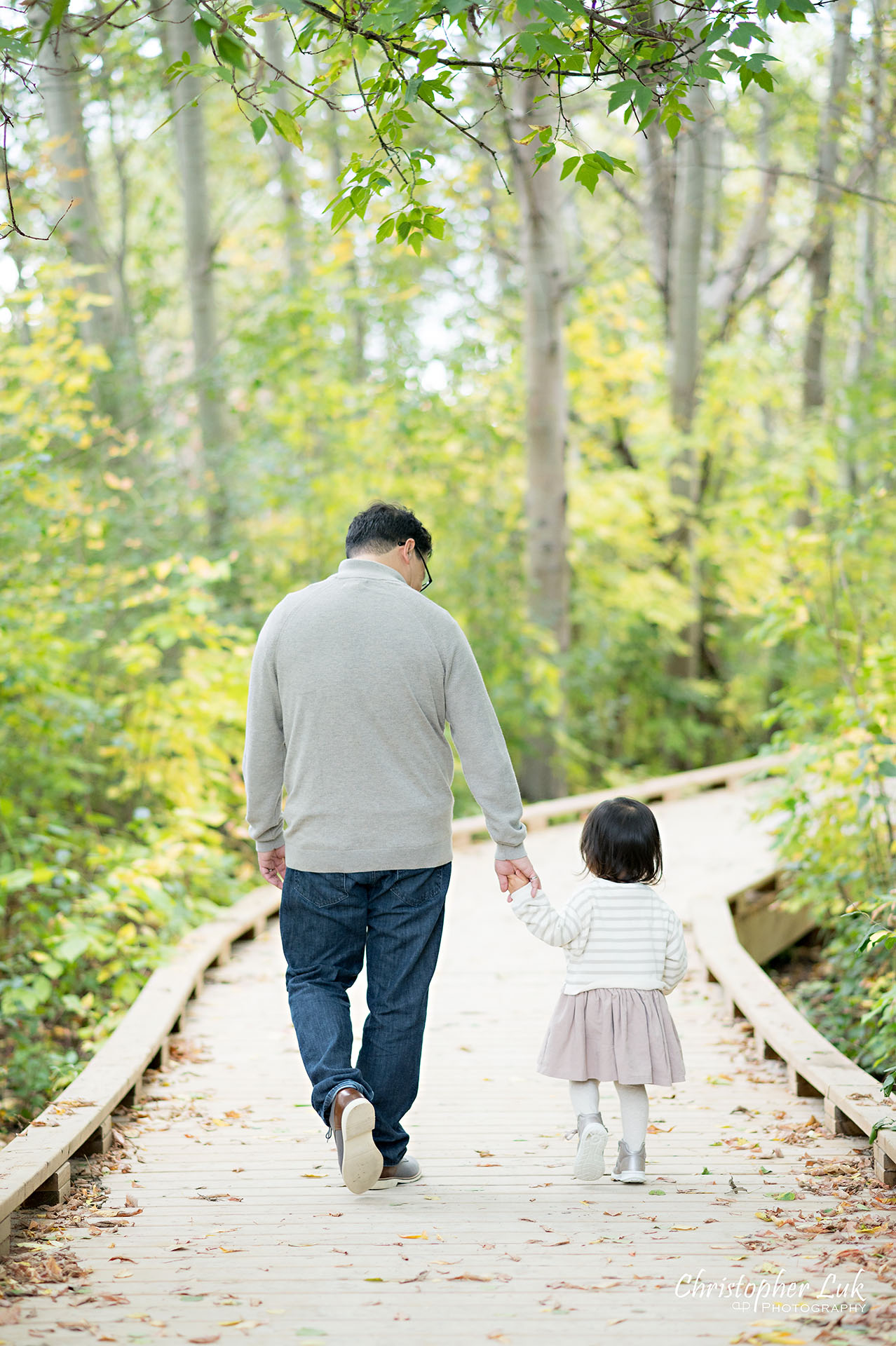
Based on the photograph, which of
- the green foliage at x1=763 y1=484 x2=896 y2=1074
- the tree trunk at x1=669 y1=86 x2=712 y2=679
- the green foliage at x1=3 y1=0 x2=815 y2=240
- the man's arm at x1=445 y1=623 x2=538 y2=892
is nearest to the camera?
the green foliage at x1=3 y1=0 x2=815 y2=240

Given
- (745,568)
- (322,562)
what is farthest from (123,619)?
(745,568)

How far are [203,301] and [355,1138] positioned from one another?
8.65 meters

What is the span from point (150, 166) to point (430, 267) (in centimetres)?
384

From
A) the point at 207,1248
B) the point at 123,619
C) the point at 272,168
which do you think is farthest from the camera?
the point at 272,168

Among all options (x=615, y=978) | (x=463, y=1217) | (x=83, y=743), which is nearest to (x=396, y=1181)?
(x=463, y=1217)

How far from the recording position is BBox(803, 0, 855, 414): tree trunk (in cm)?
956

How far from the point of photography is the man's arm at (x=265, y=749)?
10.7 ft

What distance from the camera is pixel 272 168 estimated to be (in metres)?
15.7

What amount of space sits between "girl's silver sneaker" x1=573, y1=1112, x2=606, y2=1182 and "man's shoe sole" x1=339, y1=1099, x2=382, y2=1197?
0.58 metres

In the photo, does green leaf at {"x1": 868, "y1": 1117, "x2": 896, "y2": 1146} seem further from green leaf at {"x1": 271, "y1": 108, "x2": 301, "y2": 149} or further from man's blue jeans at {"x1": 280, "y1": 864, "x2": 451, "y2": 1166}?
green leaf at {"x1": 271, "y1": 108, "x2": 301, "y2": 149}

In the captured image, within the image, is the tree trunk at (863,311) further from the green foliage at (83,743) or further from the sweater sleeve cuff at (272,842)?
the sweater sleeve cuff at (272,842)

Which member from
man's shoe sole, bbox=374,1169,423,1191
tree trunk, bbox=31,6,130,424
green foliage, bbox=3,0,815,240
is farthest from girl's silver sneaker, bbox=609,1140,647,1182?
tree trunk, bbox=31,6,130,424

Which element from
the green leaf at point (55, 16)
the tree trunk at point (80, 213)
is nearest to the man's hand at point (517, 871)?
the green leaf at point (55, 16)

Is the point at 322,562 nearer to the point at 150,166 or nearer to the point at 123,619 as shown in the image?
the point at 123,619
